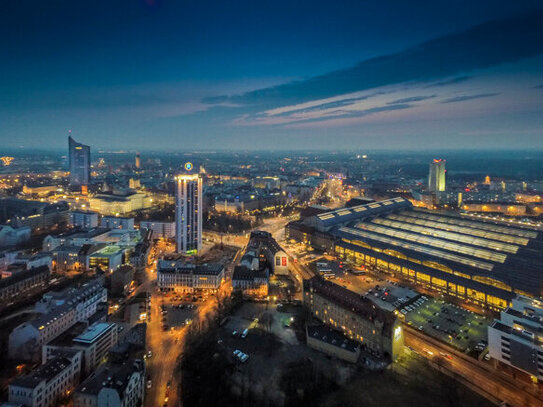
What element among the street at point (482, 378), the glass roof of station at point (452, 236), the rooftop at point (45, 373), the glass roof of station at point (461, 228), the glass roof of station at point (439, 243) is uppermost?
the glass roof of station at point (461, 228)

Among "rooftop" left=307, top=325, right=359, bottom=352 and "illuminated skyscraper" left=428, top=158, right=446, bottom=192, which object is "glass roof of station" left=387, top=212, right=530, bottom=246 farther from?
"illuminated skyscraper" left=428, top=158, right=446, bottom=192

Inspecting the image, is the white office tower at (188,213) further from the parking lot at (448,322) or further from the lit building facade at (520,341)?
the lit building facade at (520,341)

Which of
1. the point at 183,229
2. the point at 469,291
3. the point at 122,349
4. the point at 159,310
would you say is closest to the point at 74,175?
the point at 183,229

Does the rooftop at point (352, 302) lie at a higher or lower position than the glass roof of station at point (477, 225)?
lower

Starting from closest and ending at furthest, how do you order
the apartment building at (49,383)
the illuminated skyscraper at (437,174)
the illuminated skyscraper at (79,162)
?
the apartment building at (49,383) → the illuminated skyscraper at (437,174) → the illuminated skyscraper at (79,162)

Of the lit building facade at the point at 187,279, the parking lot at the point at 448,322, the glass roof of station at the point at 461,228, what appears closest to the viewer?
the parking lot at the point at 448,322

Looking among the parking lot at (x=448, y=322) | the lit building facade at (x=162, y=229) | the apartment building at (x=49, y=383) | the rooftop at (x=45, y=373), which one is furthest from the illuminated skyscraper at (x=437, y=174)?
the rooftop at (x=45, y=373)
